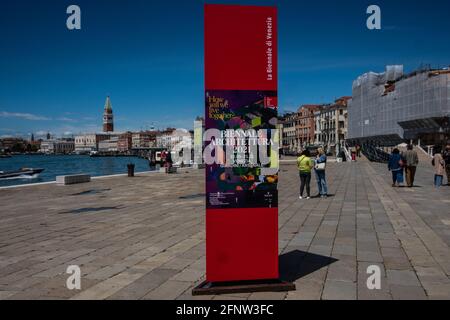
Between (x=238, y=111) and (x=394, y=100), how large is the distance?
233ft

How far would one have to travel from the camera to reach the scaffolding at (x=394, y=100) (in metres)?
56.6

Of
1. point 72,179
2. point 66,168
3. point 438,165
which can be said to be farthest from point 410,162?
point 66,168

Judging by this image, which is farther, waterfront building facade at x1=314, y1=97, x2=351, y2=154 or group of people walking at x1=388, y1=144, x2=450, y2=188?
waterfront building facade at x1=314, y1=97, x2=351, y2=154

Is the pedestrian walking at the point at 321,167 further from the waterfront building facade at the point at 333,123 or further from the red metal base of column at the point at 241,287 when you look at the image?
the waterfront building facade at the point at 333,123

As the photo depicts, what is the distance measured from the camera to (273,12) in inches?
183

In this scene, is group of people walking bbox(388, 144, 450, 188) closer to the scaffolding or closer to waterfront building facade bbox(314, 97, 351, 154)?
the scaffolding

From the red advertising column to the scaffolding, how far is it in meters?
57.6

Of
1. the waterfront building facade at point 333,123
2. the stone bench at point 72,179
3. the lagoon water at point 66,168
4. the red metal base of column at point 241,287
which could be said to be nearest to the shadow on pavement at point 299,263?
the red metal base of column at point 241,287

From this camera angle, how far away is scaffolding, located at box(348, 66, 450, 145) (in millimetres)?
56594

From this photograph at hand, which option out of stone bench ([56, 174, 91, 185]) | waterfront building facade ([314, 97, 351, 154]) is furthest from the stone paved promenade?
waterfront building facade ([314, 97, 351, 154])

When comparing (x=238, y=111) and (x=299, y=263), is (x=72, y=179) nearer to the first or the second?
(x=299, y=263)

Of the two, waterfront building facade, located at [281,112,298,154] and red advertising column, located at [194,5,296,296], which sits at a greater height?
waterfront building facade, located at [281,112,298,154]
